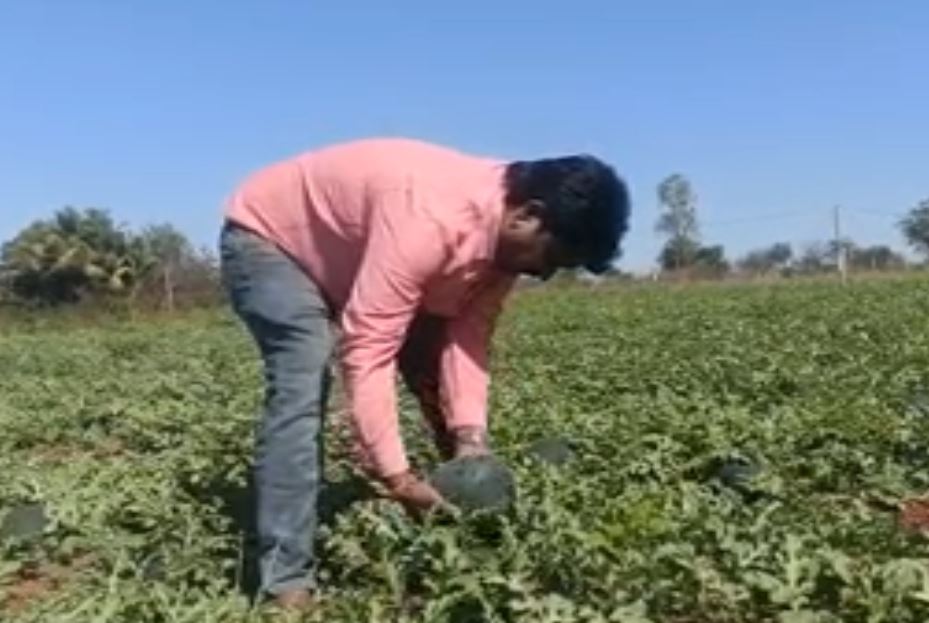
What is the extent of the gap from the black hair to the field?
729 mm

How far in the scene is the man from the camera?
3523 mm

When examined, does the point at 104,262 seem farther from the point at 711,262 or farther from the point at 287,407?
the point at 287,407

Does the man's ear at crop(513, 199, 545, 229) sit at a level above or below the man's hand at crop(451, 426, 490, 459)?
above

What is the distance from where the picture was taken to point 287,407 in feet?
12.7

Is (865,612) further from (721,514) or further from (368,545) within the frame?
(368,545)

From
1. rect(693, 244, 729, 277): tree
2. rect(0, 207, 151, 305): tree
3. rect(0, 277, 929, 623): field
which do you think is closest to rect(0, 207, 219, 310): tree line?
rect(0, 207, 151, 305): tree

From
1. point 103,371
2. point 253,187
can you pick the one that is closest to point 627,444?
point 253,187

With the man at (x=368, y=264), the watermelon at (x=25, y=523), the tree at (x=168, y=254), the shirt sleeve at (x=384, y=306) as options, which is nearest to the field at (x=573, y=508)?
the watermelon at (x=25, y=523)

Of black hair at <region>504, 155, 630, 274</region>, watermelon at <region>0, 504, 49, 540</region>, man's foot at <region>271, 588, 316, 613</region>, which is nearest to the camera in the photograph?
black hair at <region>504, 155, 630, 274</region>

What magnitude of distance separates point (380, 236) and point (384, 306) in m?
0.18

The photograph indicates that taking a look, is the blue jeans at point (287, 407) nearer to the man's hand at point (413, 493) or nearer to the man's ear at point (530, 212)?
the man's hand at point (413, 493)

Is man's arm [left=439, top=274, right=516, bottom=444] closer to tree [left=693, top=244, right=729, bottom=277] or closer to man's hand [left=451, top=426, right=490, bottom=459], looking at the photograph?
man's hand [left=451, top=426, right=490, bottom=459]

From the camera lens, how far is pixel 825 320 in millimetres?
15531

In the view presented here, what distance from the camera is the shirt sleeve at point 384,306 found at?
352cm
